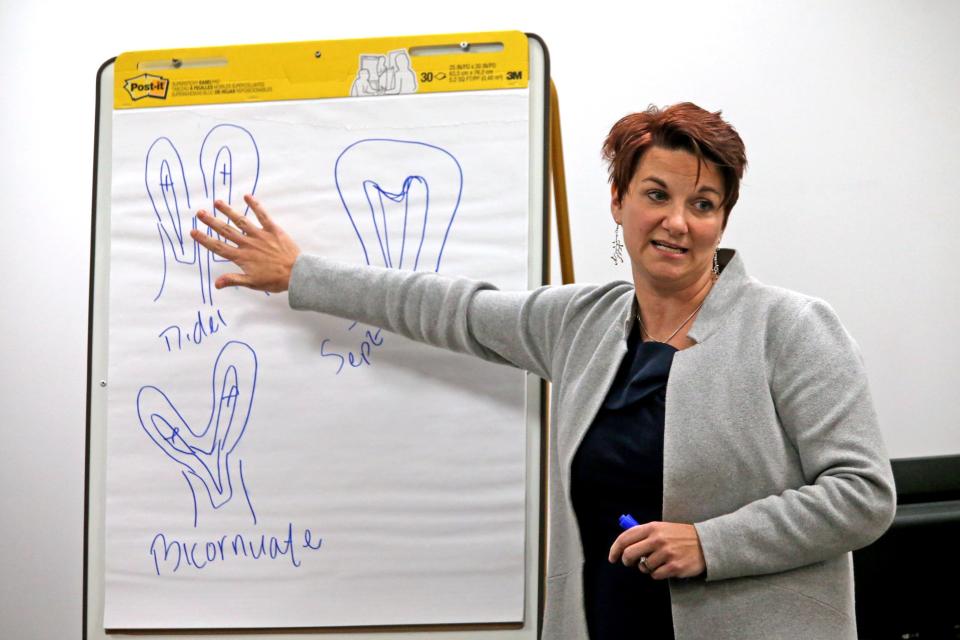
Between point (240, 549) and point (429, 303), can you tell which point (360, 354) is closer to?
point (429, 303)

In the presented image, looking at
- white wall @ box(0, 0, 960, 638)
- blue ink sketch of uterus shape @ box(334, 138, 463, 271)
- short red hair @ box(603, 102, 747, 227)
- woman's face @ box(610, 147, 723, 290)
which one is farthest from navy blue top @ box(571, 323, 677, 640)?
white wall @ box(0, 0, 960, 638)

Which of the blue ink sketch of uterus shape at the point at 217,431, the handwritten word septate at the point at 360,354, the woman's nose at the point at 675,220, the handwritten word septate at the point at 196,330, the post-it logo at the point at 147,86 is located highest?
the post-it logo at the point at 147,86

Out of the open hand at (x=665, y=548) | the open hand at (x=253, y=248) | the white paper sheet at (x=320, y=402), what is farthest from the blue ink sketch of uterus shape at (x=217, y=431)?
the open hand at (x=665, y=548)

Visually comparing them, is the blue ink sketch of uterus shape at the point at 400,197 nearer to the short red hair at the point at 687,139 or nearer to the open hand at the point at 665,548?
the short red hair at the point at 687,139

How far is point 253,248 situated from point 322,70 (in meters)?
0.31

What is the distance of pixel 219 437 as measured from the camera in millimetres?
1450

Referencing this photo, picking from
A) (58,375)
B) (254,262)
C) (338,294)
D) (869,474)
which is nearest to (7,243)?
(58,375)

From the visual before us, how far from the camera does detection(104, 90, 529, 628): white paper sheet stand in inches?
55.9

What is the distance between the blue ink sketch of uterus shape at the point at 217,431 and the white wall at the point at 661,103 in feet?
2.42

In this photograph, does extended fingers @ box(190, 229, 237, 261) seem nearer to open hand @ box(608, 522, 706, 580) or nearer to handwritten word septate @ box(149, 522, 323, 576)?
handwritten word septate @ box(149, 522, 323, 576)

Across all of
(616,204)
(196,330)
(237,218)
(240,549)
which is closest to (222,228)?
(237,218)

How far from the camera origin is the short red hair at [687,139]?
1158 mm

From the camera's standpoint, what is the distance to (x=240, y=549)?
1435 millimetres

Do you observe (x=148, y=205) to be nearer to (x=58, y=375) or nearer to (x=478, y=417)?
(x=478, y=417)
